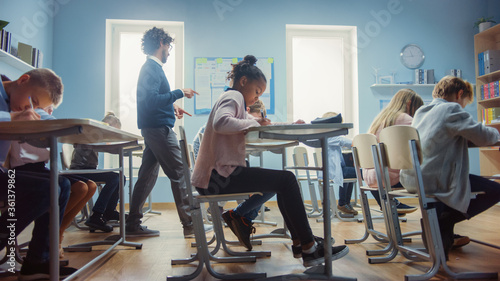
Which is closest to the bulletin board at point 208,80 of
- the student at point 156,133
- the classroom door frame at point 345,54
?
the classroom door frame at point 345,54

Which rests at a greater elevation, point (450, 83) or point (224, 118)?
point (450, 83)

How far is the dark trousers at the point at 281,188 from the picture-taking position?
57.7 inches

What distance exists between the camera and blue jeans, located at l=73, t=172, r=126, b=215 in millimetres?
2768

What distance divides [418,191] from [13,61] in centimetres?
349

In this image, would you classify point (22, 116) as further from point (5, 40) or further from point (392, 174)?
point (5, 40)

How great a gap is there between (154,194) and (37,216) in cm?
331

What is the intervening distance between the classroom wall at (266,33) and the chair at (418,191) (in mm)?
2958

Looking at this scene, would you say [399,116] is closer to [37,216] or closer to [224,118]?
[224,118]

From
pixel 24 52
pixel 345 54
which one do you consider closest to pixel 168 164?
pixel 24 52

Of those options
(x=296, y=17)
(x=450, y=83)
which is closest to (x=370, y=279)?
(x=450, y=83)

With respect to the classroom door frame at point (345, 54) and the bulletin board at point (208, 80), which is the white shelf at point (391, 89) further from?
the bulletin board at point (208, 80)

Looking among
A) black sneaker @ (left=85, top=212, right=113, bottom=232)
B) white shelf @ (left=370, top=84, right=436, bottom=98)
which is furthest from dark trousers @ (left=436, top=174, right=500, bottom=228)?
white shelf @ (left=370, top=84, right=436, bottom=98)

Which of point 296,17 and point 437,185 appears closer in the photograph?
point 437,185

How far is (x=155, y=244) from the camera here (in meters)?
2.33
